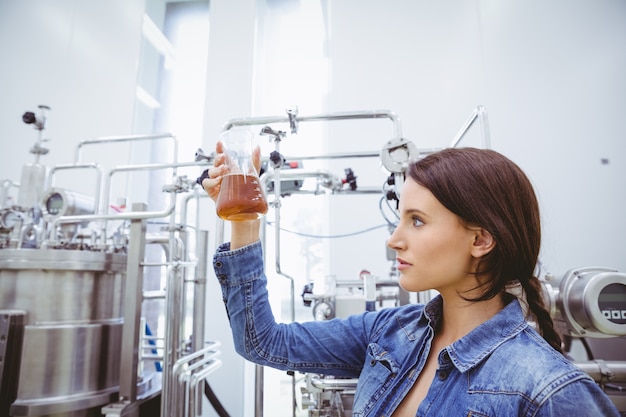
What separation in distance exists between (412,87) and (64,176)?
110 inches

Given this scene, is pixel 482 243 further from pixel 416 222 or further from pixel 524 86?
pixel 524 86

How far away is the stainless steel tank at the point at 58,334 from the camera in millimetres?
1257

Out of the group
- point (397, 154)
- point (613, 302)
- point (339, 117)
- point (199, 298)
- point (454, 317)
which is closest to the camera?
point (454, 317)

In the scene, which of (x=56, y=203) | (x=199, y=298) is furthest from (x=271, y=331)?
(x=56, y=203)

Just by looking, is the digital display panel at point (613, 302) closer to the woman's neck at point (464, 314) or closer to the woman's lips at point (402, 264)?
the woman's neck at point (464, 314)

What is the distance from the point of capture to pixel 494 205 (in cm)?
60

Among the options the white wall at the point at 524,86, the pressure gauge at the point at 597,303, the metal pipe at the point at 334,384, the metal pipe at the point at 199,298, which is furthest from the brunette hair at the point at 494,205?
the white wall at the point at 524,86

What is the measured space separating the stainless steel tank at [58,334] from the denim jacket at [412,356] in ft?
3.29

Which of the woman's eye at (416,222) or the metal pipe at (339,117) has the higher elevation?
the metal pipe at (339,117)

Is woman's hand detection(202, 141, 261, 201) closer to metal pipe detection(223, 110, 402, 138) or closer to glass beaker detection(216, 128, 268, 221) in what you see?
glass beaker detection(216, 128, 268, 221)

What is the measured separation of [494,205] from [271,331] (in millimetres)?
488

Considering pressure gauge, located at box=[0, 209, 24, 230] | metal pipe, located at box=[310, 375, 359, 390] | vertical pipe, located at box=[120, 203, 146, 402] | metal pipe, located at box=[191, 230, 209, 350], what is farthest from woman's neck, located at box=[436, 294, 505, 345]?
pressure gauge, located at box=[0, 209, 24, 230]

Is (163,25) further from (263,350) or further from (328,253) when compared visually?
(263,350)

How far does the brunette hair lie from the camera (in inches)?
23.4
